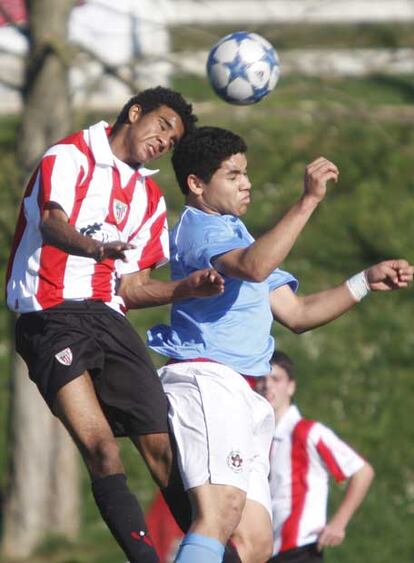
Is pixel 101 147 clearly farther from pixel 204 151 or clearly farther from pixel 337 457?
pixel 337 457

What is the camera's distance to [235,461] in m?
6.33

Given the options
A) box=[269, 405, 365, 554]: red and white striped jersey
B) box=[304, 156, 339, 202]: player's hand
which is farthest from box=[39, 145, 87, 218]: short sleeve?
box=[269, 405, 365, 554]: red and white striped jersey

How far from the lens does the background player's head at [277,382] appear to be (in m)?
8.55

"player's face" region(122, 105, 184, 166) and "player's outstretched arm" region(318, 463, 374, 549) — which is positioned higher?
"player's face" region(122, 105, 184, 166)

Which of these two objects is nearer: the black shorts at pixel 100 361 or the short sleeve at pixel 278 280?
the black shorts at pixel 100 361

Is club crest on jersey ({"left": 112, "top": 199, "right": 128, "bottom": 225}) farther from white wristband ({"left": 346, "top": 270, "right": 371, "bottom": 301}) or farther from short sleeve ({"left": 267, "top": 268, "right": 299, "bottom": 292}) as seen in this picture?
white wristband ({"left": 346, "top": 270, "right": 371, "bottom": 301})

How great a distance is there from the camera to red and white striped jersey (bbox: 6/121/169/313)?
6449 millimetres

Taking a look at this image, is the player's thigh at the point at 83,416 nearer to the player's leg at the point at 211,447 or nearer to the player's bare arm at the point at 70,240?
the player's leg at the point at 211,447

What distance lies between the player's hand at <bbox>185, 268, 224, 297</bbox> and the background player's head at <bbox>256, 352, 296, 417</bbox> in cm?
233

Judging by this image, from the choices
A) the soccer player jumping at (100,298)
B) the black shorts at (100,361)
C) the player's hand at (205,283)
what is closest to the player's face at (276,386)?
the soccer player jumping at (100,298)

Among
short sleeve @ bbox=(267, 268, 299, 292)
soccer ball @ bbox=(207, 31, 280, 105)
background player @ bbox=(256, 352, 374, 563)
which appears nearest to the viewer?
short sleeve @ bbox=(267, 268, 299, 292)

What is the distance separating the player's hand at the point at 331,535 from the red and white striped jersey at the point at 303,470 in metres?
0.05

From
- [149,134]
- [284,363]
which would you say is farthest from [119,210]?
[284,363]

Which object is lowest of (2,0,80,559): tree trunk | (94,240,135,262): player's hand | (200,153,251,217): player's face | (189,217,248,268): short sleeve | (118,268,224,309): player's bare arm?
(2,0,80,559): tree trunk
